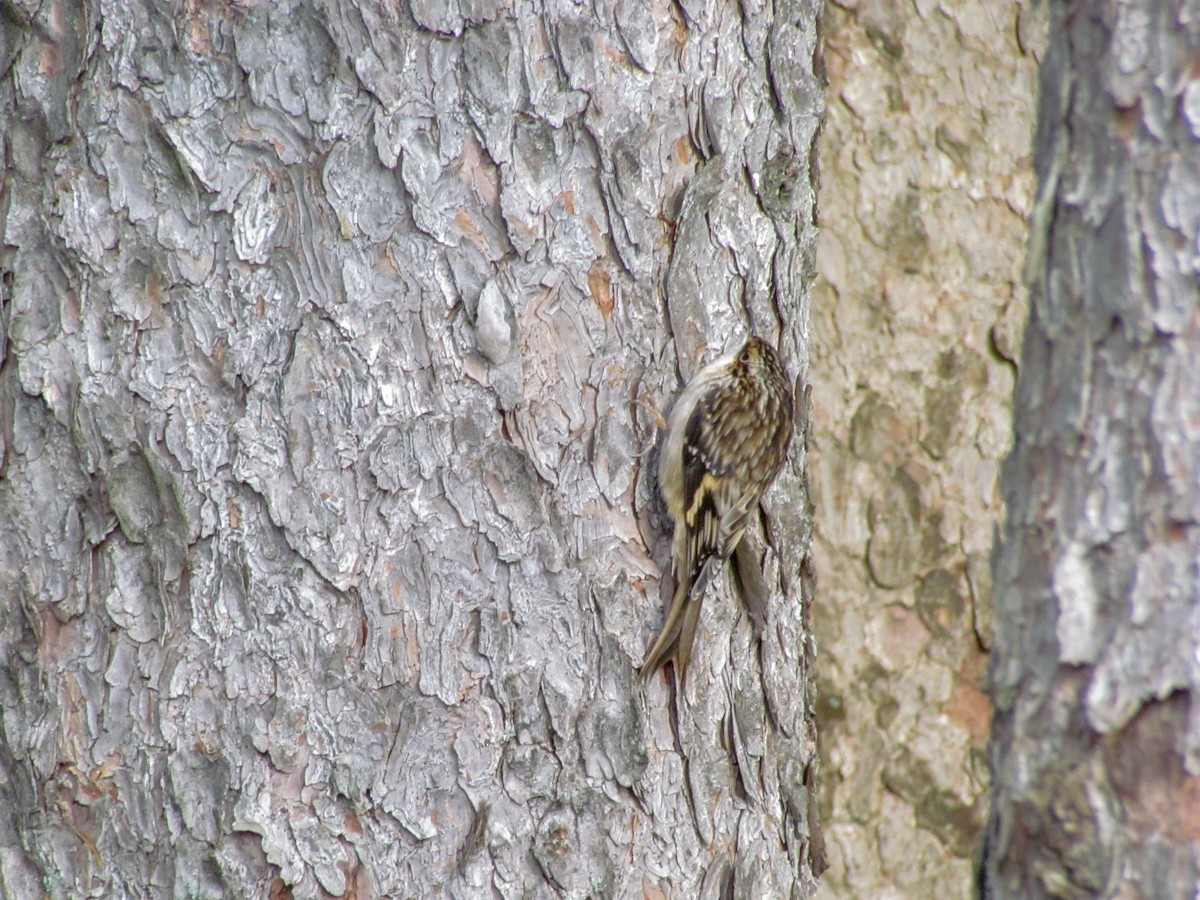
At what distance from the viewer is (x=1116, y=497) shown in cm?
187

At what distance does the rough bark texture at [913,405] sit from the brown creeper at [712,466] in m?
0.46

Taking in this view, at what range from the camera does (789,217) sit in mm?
1778

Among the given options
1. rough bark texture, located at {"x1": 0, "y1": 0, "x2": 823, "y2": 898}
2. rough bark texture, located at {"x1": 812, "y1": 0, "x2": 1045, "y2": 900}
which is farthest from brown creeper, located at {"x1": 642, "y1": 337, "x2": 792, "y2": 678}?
rough bark texture, located at {"x1": 812, "y1": 0, "x2": 1045, "y2": 900}

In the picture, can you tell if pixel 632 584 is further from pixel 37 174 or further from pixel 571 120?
pixel 37 174

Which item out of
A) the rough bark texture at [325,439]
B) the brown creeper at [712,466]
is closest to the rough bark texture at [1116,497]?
the brown creeper at [712,466]

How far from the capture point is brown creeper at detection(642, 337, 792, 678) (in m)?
1.67

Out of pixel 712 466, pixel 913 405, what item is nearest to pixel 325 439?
pixel 712 466

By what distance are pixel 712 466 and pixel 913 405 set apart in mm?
708

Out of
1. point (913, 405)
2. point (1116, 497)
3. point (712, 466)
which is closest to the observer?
point (1116, 497)

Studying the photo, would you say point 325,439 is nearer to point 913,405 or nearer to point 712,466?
point 712,466

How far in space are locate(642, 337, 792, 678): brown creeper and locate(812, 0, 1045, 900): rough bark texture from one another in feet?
1.51

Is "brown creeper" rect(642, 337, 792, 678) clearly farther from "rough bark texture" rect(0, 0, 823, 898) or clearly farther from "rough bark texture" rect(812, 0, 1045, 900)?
"rough bark texture" rect(812, 0, 1045, 900)

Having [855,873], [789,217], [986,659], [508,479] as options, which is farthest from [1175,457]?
[855,873]

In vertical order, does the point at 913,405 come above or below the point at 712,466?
above
